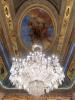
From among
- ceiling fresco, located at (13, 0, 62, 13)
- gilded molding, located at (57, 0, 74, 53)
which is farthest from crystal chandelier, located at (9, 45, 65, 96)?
ceiling fresco, located at (13, 0, 62, 13)

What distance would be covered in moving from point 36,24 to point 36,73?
2914 mm

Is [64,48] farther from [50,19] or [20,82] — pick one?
[20,82]

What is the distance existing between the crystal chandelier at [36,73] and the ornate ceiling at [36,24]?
6.52 ft

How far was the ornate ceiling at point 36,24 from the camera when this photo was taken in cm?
1019

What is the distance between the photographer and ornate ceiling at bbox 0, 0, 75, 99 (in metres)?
10.2

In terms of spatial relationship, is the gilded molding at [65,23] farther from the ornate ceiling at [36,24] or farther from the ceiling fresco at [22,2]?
the ceiling fresco at [22,2]

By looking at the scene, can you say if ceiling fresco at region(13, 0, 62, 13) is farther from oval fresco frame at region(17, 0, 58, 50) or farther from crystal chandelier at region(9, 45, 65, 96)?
crystal chandelier at region(9, 45, 65, 96)

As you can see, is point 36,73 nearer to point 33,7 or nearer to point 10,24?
point 10,24

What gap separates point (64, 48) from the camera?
12203 mm

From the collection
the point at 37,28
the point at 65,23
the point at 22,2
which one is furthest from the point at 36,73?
the point at 22,2

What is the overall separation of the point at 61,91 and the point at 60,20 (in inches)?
178

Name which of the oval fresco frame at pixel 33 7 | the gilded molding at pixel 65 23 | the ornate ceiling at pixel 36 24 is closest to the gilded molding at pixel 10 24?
the ornate ceiling at pixel 36 24

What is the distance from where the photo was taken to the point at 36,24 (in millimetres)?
10906

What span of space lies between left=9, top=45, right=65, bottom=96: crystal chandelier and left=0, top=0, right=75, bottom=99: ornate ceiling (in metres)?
1.99
